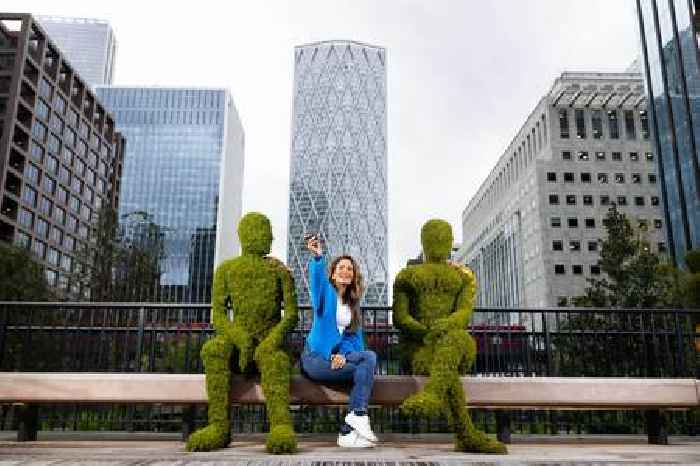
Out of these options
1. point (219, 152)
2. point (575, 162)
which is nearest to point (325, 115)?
point (219, 152)

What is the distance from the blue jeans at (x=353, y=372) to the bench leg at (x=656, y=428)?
10.6 feet

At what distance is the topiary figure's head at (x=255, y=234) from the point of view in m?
4.73

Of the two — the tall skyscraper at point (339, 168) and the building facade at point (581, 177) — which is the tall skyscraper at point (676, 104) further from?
the tall skyscraper at point (339, 168)

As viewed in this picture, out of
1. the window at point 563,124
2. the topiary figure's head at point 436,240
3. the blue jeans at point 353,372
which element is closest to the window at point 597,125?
the window at point 563,124

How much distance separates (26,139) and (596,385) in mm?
59779

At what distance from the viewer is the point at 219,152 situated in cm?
12581

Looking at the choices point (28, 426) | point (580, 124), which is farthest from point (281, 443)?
point (580, 124)

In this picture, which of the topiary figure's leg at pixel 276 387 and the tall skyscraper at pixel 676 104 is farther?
the tall skyscraper at pixel 676 104

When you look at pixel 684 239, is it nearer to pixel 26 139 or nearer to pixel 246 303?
pixel 246 303

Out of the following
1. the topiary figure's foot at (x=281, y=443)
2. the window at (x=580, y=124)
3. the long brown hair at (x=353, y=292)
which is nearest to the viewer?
the topiary figure's foot at (x=281, y=443)

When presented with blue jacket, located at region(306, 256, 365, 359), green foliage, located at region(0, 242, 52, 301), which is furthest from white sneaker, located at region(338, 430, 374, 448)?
green foliage, located at region(0, 242, 52, 301)

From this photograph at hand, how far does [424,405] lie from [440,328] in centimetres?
71

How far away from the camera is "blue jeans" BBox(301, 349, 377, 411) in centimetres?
419

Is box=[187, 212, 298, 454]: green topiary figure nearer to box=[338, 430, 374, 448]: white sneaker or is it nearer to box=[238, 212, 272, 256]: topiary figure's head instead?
box=[238, 212, 272, 256]: topiary figure's head
